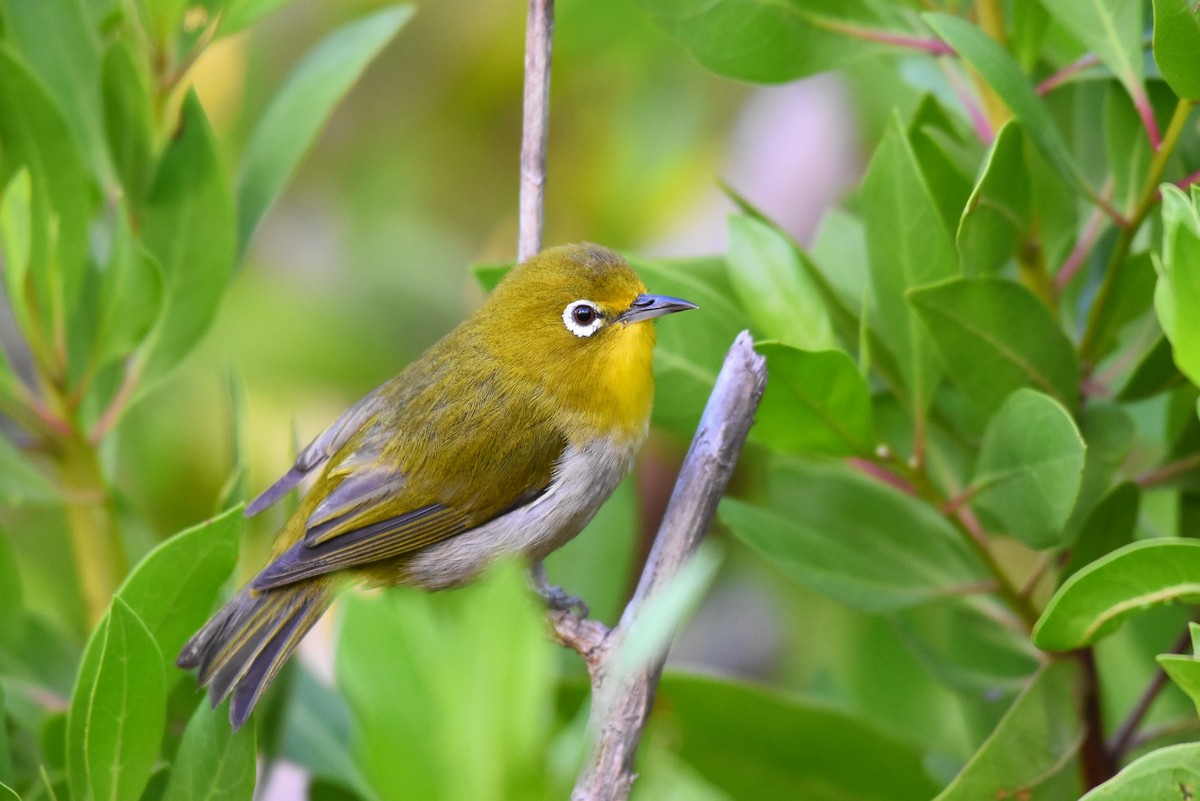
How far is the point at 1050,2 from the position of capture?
1.73 metres

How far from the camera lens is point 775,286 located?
73.0 inches

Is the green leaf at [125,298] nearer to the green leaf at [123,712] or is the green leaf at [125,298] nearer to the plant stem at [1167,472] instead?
the green leaf at [123,712]

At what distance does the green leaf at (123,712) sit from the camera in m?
1.57

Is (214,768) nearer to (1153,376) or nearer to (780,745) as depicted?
(780,745)

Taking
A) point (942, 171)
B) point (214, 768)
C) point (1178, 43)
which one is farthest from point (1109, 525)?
point (214, 768)

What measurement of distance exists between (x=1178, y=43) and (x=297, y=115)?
1.45 meters

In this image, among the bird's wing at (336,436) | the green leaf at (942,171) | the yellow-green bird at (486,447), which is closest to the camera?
the green leaf at (942,171)

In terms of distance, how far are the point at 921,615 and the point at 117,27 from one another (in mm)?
1872

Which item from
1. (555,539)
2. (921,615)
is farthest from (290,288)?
(921,615)

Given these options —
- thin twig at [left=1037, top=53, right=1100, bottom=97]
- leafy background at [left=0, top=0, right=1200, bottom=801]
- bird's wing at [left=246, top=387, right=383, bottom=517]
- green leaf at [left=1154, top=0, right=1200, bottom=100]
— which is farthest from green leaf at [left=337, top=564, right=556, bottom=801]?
bird's wing at [left=246, top=387, right=383, bottom=517]

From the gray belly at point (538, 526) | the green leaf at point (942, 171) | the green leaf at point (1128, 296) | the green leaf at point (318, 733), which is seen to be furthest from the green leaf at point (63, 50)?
the green leaf at point (1128, 296)

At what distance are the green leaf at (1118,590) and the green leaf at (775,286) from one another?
1.60 feet

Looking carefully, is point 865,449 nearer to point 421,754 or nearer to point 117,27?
point 421,754

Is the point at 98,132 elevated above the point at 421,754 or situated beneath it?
elevated above
